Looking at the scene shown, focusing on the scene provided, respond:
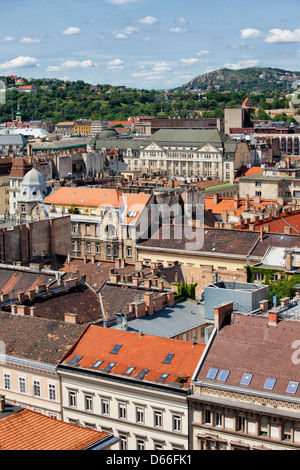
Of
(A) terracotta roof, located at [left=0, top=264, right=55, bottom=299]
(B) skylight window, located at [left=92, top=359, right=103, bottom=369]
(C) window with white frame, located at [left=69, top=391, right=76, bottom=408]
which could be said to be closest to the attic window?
(B) skylight window, located at [left=92, top=359, right=103, bottom=369]

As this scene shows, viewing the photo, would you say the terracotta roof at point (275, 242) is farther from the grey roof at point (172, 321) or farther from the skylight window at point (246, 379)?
the skylight window at point (246, 379)

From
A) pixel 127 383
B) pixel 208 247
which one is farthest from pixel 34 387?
pixel 208 247

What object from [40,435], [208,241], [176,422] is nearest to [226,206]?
[208,241]

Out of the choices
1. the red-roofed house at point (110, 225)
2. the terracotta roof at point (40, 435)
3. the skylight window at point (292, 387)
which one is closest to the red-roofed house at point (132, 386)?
the skylight window at point (292, 387)

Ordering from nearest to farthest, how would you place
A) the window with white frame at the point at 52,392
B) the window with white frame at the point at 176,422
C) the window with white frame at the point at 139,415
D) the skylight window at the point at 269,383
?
1. the skylight window at the point at 269,383
2. the window with white frame at the point at 176,422
3. the window with white frame at the point at 139,415
4. the window with white frame at the point at 52,392

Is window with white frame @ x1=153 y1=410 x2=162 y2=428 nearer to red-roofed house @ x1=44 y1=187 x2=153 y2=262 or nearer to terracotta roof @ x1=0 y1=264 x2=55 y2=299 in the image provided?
terracotta roof @ x1=0 y1=264 x2=55 y2=299

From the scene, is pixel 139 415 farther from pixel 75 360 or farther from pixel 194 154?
pixel 194 154
